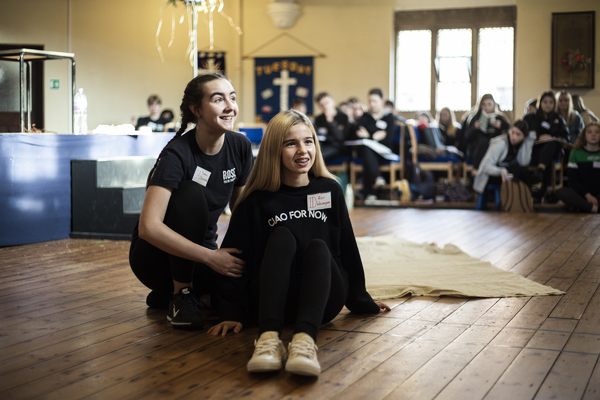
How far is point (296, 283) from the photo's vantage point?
6.30 ft

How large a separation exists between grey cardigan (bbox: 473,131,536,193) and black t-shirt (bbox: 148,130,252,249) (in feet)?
14.8

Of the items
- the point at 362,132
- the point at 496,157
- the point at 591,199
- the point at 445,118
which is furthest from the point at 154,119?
the point at 591,199

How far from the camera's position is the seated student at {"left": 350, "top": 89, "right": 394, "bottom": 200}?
23.4 feet

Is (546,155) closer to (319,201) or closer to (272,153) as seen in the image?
(319,201)

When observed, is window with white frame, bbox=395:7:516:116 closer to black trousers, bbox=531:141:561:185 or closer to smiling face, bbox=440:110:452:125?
smiling face, bbox=440:110:452:125

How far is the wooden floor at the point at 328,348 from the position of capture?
153 cm

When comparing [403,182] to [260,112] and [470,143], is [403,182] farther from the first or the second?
[260,112]

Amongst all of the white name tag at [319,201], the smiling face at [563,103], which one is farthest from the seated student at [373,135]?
the white name tag at [319,201]

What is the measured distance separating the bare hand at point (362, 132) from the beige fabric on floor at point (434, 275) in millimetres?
3655

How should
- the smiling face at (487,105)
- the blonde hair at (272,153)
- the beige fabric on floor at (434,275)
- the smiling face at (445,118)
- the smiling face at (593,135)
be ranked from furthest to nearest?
1. the smiling face at (445,118)
2. the smiling face at (487,105)
3. the smiling face at (593,135)
4. the beige fabric on floor at (434,275)
5. the blonde hair at (272,153)

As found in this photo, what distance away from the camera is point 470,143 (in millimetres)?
7086

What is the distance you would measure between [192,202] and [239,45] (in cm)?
847

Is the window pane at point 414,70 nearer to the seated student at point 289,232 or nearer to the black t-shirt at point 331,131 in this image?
the black t-shirt at point 331,131

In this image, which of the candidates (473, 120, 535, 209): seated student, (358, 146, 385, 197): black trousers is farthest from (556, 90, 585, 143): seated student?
(358, 146, 385, 197): black trousers
